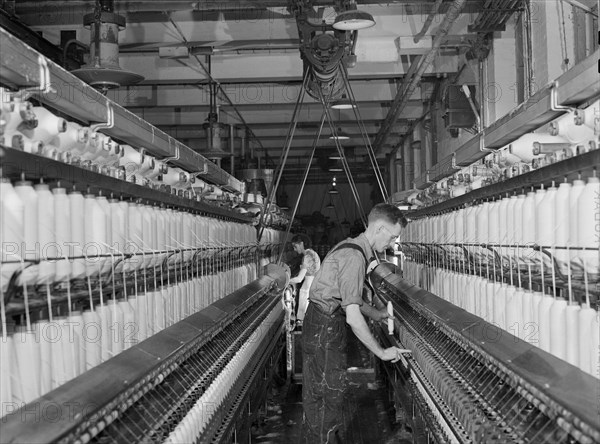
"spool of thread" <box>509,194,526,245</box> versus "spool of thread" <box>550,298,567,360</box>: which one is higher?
"spool of thread" <box>509,194,526,245</box>

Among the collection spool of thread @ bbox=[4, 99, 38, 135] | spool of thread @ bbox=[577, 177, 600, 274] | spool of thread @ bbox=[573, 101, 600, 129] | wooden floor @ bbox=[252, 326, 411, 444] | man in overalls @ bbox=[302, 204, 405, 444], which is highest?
spool of thread @ bbox=[573, 101, 600, 129]

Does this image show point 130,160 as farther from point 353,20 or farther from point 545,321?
point 353,20

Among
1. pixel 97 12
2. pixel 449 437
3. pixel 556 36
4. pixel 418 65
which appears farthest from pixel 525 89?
pixel 449 437

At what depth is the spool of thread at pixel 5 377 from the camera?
250cm

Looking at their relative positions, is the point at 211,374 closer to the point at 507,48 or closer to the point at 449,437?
the point at 449,437

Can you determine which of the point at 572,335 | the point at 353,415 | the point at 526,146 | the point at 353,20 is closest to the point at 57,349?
the point at 572,335

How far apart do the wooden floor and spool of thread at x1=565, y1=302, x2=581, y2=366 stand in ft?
14.5

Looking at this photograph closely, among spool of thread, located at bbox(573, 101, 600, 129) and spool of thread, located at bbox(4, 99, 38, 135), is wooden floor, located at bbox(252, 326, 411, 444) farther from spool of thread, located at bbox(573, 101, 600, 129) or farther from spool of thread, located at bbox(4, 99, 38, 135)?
spool of thread, located at bbox(4, 99, 38, 135)

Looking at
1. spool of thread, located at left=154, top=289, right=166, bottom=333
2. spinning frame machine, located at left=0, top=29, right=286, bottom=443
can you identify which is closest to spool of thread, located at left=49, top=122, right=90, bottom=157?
spinning frame machine, located at left=0, top=29, right=286, bottom=443

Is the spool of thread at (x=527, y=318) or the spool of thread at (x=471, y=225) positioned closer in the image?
the spool of thread at (x=527, y=318)

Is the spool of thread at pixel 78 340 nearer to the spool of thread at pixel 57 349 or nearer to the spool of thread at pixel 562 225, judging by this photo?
the spool of thread at pixel 57 349

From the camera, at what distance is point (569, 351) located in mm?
3092

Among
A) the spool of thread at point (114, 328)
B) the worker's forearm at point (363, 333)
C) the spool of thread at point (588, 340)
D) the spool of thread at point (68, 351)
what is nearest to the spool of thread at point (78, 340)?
the spool of thread at point (68, 351)

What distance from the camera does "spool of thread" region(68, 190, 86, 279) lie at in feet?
10.3
